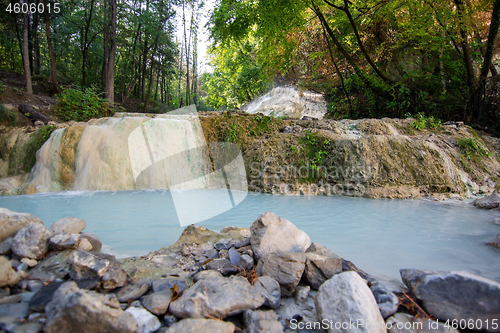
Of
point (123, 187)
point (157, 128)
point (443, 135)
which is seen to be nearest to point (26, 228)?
point (123, 187)

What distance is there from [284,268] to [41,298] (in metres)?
1.37

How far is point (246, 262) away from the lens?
5.87 ft

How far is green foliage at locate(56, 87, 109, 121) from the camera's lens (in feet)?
33.8

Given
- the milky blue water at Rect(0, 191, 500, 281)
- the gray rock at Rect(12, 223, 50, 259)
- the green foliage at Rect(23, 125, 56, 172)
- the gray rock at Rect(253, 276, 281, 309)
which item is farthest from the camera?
the green foliage at Rect(23, 125, 56, 172)

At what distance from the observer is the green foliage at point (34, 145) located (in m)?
6.61

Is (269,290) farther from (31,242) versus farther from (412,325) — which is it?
(31,242)

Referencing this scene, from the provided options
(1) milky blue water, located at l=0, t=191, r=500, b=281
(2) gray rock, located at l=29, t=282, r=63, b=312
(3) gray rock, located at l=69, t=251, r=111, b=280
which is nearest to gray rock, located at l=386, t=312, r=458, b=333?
(1) milky blue water, located at l=0, t=191, r=500, b=281

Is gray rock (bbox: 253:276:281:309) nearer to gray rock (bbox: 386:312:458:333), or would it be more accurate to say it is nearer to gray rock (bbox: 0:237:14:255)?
gray rock (bbox: 386:312:458:333)

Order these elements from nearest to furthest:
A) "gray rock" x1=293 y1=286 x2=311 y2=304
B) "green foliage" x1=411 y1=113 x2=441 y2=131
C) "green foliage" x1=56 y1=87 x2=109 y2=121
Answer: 1. "gray rock" x1=293 y1=286 x2=311 y2=304
2. "green foliage" x1=411 y1=113 x2=441 y2=131
3. "green foliage" x1=56 y1=87 x2=109 y2=121

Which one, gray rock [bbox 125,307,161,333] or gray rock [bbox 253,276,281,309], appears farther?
gray rock [bbox 253,276,281,309]

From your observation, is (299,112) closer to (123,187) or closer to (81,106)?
(123,187)

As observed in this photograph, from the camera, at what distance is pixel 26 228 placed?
71.6 inches

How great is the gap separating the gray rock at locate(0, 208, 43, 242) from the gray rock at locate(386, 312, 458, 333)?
270 centimetres

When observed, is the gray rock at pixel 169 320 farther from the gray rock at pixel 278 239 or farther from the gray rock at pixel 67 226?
the gray rock at pixel 67 226
